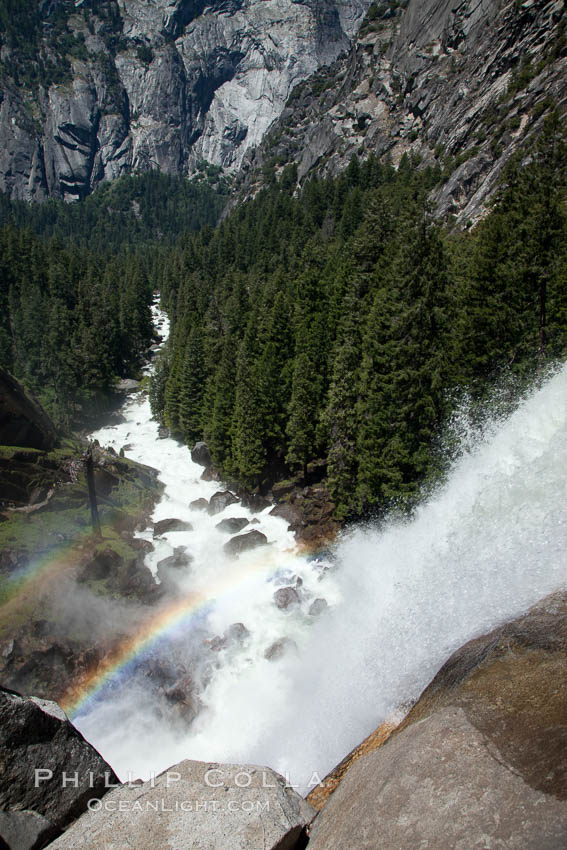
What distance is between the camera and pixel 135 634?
26.1 metres

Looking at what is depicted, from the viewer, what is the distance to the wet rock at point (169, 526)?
122ft

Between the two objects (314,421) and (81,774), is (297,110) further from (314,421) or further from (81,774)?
(81,774)

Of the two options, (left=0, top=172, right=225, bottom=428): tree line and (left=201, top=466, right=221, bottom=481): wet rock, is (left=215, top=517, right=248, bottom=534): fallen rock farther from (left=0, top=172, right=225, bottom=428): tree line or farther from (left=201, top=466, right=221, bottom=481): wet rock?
(left=0, top=172, right=225, bottom=428): tree line

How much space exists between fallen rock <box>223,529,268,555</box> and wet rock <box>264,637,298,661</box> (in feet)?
30.7

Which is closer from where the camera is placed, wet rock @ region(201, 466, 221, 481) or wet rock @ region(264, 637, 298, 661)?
wet rock @ region(264, 637, 298, 661)

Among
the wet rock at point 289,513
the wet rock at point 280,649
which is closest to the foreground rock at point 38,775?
the wet rock at point 280,649

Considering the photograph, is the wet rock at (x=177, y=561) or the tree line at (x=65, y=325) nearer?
the wet rock at (x=177, y=561)

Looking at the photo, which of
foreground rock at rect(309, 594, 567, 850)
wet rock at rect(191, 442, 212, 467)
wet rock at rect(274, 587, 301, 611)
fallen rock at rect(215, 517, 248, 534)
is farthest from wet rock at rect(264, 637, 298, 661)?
wet rock at rect(191, 442, 212, 467)

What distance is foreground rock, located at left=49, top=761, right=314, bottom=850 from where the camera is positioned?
21.0 ft

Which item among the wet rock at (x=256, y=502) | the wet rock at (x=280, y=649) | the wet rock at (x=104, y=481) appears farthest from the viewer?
the wet rock at (x=104, y=481)

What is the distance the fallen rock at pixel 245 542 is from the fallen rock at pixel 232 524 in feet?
7.25

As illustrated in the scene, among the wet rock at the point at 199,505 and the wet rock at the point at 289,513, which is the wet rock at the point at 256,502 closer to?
the wet rock at the point at 289,513

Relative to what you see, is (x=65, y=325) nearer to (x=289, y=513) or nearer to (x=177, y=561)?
(x=177, y=561)

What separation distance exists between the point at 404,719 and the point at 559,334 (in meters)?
19.1
